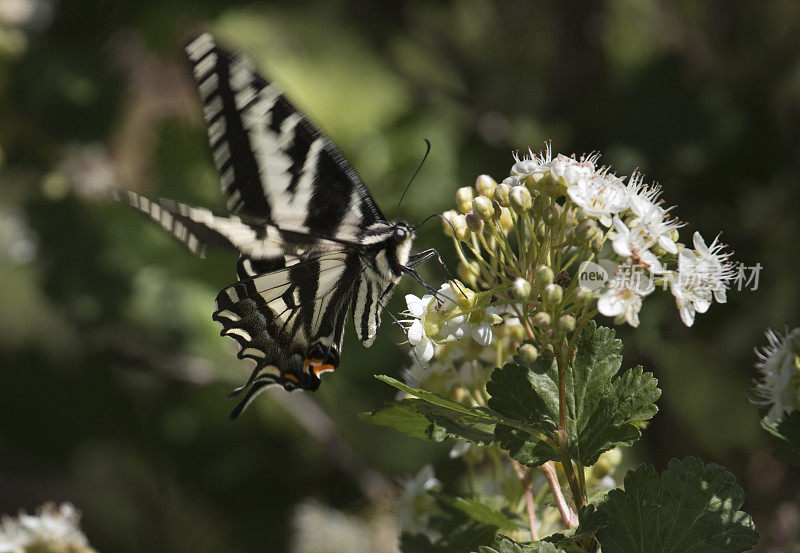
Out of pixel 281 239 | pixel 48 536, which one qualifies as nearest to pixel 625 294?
pixel 281 239

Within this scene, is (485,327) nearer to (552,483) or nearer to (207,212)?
(552,483)

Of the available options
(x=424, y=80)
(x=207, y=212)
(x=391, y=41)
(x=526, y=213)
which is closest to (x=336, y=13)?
(x=391, y=41)

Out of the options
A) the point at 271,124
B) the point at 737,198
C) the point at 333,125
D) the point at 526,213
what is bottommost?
the point at 526,213

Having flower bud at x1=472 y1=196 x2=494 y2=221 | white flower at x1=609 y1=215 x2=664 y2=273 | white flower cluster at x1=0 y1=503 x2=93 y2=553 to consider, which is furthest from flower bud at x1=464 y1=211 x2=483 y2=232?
white flower cluster at x1=0 y1=503 x2=93 y2=553

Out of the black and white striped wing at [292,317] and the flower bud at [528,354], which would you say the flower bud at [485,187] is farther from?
the black and white striped wing at [292,317]

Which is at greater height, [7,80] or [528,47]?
[528,47]

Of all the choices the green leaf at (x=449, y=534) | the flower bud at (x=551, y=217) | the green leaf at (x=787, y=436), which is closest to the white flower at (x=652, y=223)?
the flower bud at (x=551, y=217)
